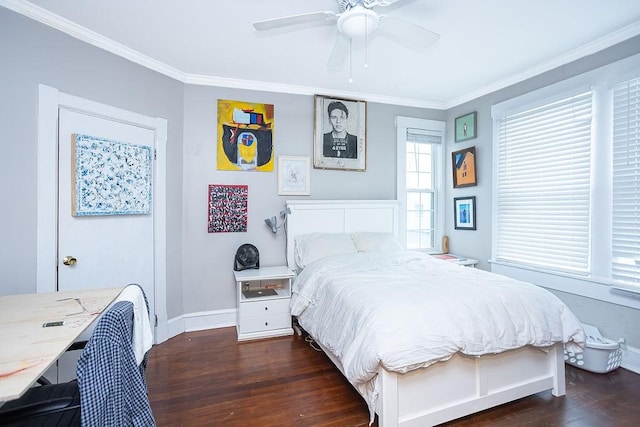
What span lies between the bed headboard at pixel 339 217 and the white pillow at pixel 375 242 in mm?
216

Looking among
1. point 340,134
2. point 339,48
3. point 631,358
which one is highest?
point 339,48

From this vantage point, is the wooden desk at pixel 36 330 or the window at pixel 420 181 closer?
the wooden desk at pixel 36 330

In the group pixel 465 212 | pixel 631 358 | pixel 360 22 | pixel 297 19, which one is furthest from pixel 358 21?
pixel 631 358

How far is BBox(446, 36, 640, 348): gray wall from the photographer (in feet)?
7.80

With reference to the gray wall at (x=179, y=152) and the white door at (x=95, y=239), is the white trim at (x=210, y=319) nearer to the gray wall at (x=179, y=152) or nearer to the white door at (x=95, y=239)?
the gray wall at (x=179, y=152)

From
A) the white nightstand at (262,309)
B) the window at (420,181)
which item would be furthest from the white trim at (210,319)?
the window at (420,181)

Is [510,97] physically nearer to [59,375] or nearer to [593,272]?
[593,272]

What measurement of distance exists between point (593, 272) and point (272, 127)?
3312 millimetres

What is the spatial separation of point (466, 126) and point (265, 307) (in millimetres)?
3203

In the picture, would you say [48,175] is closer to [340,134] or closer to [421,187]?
[340,134]

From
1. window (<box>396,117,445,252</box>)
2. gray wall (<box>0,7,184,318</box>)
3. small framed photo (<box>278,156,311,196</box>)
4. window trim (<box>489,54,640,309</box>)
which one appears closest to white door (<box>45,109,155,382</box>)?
gray wall (<box>0,7,184,318</box>)

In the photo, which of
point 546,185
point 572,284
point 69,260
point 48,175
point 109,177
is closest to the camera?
point 48,175

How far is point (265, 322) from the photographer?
9.80ft

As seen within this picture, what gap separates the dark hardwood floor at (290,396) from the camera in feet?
5.93
